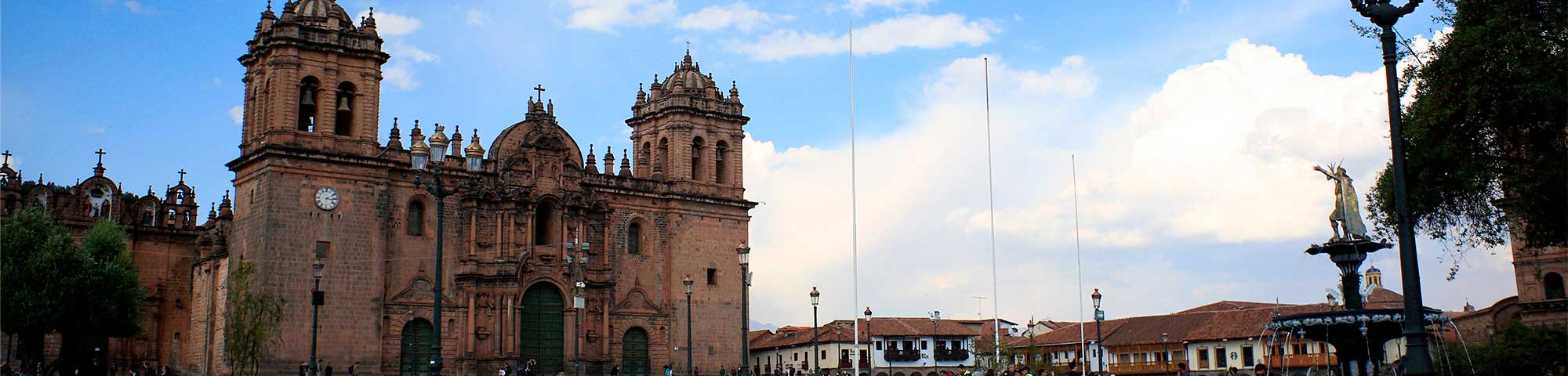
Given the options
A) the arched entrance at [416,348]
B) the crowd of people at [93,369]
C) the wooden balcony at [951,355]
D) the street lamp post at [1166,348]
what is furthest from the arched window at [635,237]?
the street lamp post at [1166,348]

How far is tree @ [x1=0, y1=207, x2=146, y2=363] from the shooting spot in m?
35.1

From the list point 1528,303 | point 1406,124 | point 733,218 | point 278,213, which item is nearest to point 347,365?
point 278,213

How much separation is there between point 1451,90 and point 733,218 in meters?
30.1

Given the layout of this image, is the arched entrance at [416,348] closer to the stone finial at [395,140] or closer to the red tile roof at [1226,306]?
the stone finial at [395,140]

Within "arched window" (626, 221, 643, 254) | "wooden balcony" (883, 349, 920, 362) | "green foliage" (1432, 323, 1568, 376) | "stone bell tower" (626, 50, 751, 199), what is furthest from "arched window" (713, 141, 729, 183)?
"green foliage" (1432, 323, 1568, 376)

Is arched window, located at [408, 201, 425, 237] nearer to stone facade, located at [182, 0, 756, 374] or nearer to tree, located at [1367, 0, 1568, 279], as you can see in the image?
stone facade, located at [182, 0, 756, 374]

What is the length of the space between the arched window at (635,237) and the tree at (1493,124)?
91.4 ft

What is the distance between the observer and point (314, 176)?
3762 centimetres

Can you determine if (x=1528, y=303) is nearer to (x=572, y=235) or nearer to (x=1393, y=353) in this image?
(x=1393, y=353)

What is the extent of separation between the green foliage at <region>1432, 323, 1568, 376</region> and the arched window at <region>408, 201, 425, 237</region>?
94.1ft

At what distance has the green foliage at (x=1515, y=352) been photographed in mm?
32625

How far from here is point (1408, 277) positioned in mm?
12453

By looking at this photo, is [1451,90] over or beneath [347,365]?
over

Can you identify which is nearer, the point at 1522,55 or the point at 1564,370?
the point at 1564,370
